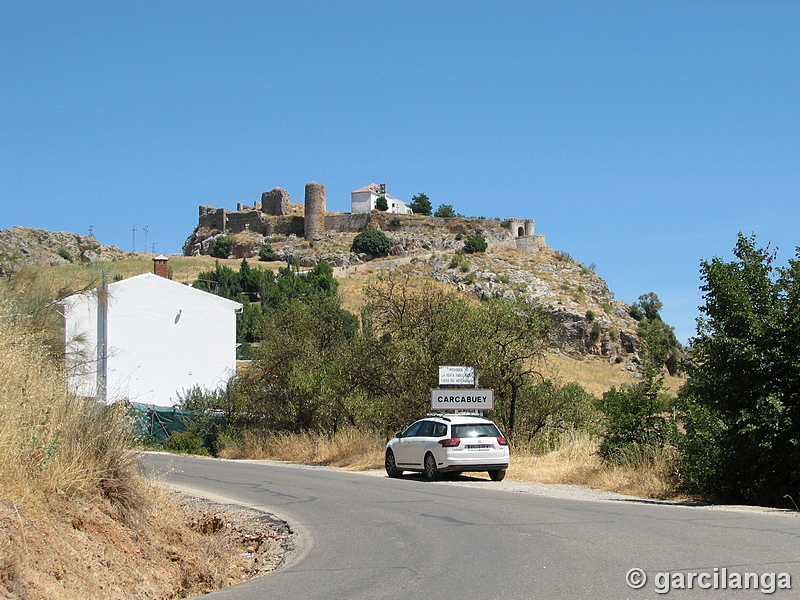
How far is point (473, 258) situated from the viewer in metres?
110

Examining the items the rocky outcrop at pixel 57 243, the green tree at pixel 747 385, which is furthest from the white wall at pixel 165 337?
the rocky outcrop at pixel 57 243

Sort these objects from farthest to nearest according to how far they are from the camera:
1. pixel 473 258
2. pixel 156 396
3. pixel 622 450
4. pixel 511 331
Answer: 1. pixel 473 258
2. pixel 156 396
3. pixel 511 331
4. pixel 622 450

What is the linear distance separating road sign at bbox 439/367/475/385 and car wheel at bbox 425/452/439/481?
321 cm

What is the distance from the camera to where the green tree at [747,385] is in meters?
12.3

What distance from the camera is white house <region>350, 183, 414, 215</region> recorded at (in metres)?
133

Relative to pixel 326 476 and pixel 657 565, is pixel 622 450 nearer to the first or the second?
pixel 326 476

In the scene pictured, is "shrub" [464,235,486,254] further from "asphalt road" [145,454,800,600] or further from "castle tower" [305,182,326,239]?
"asphalt road" [145,454,800,600]

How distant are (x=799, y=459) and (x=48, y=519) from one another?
10006 millimetres

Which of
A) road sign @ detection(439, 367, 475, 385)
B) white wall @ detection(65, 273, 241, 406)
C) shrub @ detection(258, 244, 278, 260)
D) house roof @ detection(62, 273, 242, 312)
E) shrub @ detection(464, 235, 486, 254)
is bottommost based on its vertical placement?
road sign @ detection(439, 367, 475, 385)

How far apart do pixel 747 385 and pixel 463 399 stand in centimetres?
908

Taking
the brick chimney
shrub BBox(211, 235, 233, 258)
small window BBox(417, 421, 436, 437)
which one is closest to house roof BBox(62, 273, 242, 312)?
the brick chimney

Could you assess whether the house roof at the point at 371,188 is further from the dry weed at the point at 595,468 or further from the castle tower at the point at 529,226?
the dry weed at the point at 595,468

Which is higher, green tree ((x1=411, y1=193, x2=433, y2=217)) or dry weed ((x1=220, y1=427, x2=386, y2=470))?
green tree ((x1=411, y1=193, x2=433, y2=217))

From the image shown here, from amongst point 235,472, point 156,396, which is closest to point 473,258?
point 156,396
